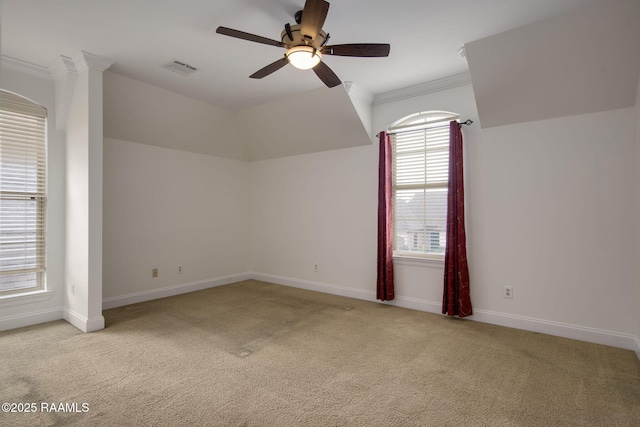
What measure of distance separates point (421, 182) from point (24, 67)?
4.59 meters

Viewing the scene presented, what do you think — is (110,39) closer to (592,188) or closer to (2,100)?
(2,100)

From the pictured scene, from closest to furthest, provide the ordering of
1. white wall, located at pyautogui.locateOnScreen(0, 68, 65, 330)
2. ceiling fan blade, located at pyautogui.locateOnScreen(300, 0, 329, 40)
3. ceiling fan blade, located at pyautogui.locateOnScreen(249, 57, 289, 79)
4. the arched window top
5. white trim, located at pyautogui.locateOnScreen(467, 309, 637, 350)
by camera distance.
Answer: ceiling fan blade, located at pyautogui.locateOnScreen(300, 0, 329, 40) < ceiling fan blade, located at pyautogui.locateOnScreen(249, 57, 289, 79) < white trim, located at pyautogui.locateOnScreen(467, 309, 637, 350) < white wall, located at pyautogui.locateOnScreen(0, 68, 65, 330) < the arched window top

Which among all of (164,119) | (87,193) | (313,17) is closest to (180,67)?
(164,119)

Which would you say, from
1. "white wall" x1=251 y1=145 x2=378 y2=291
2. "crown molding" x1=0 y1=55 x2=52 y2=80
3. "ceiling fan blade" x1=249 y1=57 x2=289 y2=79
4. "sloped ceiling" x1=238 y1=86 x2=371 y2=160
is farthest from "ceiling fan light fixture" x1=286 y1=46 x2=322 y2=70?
"crown molding" x1=0 y1=55 x2=52 y2=80

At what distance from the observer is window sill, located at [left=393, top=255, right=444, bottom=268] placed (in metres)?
4.12

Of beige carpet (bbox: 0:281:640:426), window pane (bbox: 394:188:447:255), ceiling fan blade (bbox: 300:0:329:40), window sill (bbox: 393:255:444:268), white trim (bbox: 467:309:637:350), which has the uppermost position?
ceiling fan blade (bbox: 300:0:329:40)

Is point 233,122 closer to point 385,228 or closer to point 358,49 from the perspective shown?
point 385,228

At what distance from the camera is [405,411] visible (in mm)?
2135

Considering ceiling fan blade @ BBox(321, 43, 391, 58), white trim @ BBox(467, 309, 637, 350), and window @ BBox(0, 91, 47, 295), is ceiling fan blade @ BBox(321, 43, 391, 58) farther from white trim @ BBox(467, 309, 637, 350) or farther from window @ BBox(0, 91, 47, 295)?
window @ BBox(0, 91, 47, 295)

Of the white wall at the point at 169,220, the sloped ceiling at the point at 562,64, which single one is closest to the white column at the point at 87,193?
the white wall at the point at 169,220

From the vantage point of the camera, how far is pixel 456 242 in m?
3.85

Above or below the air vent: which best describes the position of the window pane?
below

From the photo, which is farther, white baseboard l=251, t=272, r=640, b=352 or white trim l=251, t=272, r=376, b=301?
white trim l=251, t=272, r=376, b=301

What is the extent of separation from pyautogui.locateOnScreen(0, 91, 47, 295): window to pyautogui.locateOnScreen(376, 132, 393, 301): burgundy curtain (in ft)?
12.7
